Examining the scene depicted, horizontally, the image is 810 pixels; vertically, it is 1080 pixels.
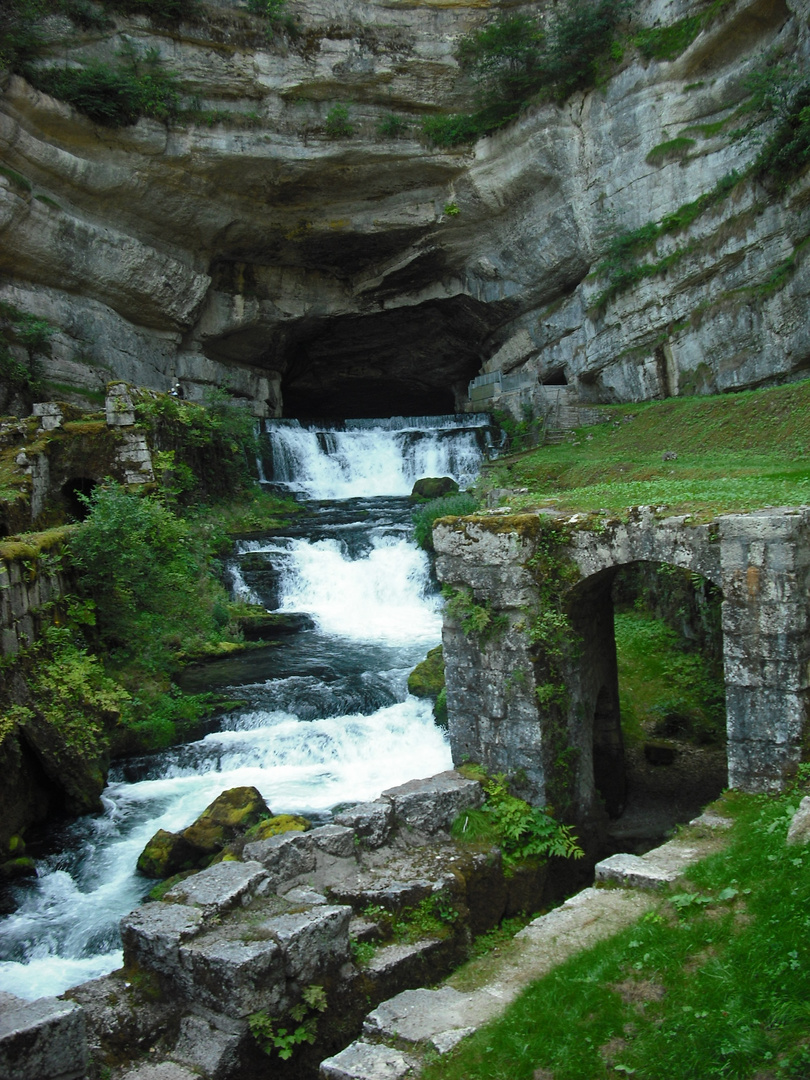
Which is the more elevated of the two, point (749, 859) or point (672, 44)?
point (672, 44)

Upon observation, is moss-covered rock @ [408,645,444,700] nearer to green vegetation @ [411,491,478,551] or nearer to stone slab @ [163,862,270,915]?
green vegetation @ [411,491,478,551]

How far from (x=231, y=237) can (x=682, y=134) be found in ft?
50.6

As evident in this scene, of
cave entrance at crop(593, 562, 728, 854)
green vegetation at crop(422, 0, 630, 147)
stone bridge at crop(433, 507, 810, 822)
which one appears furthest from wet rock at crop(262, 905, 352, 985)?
green vegetation at crop(422, 0, 630, 147)

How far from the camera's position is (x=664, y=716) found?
→ 1073 centimetres

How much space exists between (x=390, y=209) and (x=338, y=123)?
3.48 m

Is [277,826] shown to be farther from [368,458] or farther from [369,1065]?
[368,458]

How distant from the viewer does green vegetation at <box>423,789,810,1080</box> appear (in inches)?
139

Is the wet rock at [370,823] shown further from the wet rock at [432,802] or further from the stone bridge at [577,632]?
the stone bridge at [577,632]

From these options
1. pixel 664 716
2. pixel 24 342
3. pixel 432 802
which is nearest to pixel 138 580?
pixel 432 802

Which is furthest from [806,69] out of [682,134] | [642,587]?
[642,587]

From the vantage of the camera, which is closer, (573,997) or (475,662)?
(573,997)

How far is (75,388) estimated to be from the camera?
925 inches

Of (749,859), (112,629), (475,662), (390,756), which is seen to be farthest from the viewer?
(112,629)

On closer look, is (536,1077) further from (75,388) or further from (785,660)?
(75,388)
